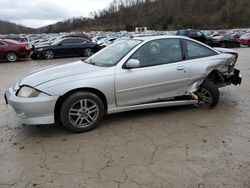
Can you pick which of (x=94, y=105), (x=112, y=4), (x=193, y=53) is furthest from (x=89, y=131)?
(x=112, y=4)

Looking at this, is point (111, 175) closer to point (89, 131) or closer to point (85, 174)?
point (85, 174)

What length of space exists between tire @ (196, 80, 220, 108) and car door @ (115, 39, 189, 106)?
455 millimetres

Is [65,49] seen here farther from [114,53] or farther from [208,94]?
[208,94]

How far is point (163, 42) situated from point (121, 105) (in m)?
1.50

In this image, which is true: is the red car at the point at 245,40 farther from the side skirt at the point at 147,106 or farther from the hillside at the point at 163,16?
the hillside at the point at 163,16

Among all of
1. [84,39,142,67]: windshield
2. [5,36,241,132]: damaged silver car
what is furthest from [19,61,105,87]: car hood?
[84,39,142,67]: windshield

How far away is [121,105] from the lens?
15.6ft

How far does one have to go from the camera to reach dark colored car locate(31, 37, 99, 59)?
1822 centimetres

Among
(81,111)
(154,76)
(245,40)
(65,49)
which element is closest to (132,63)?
(154,76)

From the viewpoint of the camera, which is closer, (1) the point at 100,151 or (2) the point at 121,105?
(1) the point at 100,151

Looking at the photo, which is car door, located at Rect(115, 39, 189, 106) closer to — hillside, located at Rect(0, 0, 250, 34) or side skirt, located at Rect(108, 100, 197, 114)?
side skirt, located at Rect(108, 100, 197, 114)

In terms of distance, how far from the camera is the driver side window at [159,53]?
16.3ft

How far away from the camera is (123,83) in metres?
4.65

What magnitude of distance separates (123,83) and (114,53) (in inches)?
33.6
